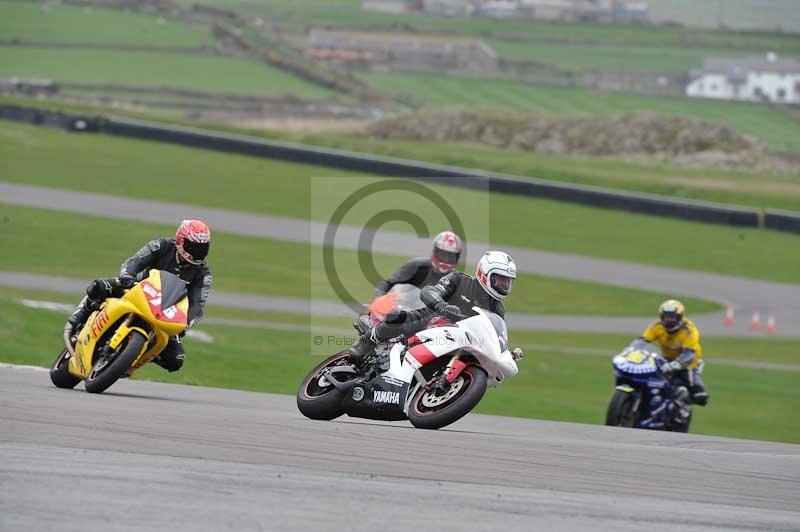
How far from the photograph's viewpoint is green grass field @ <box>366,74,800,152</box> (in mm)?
88250

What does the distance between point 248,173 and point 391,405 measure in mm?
30071

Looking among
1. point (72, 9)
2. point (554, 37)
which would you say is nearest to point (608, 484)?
point (72, 9)

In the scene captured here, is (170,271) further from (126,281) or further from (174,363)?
(174,363)

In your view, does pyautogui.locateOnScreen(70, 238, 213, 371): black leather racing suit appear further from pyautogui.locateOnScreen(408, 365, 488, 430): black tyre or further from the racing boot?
pyautogui.locateOnScreen(408, 365, 488, 430): black tyre

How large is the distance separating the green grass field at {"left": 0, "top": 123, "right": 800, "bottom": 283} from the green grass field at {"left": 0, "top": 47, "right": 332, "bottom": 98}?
117ft

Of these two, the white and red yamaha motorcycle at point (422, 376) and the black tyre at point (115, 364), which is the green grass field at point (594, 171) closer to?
the white and red yamaha motorcycle at point (422, 376)

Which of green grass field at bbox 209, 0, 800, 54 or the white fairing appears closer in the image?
the white fairing

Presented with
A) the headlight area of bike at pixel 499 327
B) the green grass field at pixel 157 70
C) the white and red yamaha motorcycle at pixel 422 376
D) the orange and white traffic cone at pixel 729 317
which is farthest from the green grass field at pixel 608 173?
the white and red yamaha motorcycle at pixel 422 376

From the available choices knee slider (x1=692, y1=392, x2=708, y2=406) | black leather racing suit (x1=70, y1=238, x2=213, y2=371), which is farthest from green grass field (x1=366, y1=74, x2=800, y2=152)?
black leather racing suit (x1=70, y1=238, x2=213, y2=371)

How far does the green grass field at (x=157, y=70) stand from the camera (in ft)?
256

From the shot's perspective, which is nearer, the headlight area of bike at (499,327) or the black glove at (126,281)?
the headlight area of bike at (499,327)

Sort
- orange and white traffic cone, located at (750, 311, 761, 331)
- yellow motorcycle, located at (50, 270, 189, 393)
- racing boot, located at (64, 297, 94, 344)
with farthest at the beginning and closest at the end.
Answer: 1. orange and white traffic cone, located at (750, 311, 761, 331)
2. racing boot, located at (64, 297, 94, 344)
3. yellow motorcycle, located at (50, 270, 189, 393)

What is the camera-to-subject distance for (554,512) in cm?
672

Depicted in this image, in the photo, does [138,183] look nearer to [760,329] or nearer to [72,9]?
[760,329]
